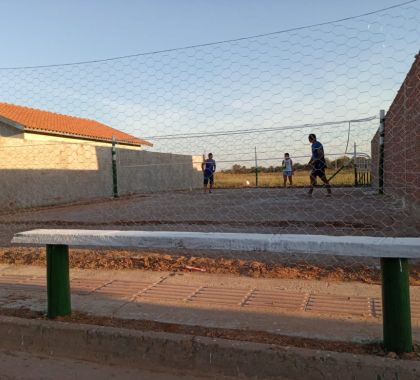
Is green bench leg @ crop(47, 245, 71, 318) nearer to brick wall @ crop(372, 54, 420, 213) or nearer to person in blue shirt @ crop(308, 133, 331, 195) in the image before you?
person in blue shirt @ crop(308, 133, 331, 195)

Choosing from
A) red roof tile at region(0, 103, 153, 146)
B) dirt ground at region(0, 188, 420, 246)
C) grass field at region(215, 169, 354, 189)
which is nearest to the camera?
dirt ground at region(0, 188, 420, 246)

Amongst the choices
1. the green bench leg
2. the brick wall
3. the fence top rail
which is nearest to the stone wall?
the brick wall

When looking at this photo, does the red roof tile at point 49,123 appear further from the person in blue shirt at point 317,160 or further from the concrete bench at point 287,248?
the concrete bench at point 287,248

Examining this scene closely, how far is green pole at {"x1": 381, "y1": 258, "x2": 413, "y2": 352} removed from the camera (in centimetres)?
314

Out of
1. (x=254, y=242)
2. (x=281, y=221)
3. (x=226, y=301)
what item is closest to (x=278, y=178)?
(x=281, y=221)

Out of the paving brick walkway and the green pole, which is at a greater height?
the green pole

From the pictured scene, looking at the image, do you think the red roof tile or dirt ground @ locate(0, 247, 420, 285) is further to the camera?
the red roof tile

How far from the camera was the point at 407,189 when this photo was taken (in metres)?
9.63

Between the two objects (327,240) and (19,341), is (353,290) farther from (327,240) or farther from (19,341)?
(19,341)

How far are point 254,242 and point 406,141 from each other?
23.5ft

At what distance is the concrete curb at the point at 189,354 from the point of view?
3107 mm

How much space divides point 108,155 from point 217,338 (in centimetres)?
1650

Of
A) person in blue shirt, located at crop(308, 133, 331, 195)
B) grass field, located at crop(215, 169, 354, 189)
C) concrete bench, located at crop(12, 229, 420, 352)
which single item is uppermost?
person in blue shirt, located at crop(308, 133, 331, 195)

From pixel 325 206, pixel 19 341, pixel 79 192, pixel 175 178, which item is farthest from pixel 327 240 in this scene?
pixel 175 178
